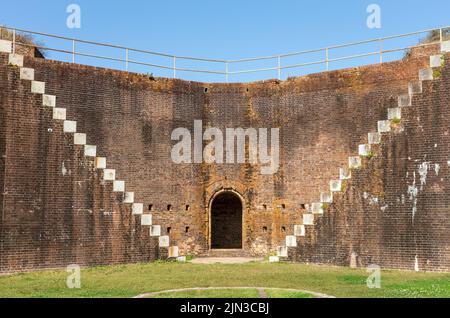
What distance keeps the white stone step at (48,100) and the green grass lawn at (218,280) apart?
212 inches

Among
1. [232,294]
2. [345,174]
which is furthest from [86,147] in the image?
[232,294]

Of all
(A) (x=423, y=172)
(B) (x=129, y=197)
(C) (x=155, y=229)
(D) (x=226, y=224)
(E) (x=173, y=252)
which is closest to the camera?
(A) (x=423, y=172)

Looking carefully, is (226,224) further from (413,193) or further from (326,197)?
(413,193)

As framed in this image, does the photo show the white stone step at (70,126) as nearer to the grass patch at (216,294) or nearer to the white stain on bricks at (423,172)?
the grass patch at (216,294)

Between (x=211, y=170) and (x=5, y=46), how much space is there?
896 centimetres

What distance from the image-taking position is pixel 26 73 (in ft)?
59.2

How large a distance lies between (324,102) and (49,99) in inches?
387

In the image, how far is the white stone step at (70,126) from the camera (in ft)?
60.7

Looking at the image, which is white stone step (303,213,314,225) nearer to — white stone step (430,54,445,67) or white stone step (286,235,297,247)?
white stone step (286,235,297,247)

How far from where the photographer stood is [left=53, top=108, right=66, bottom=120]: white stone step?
60.3ft

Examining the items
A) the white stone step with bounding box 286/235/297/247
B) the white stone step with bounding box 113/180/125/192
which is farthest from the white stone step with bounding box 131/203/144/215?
the white stone step with bounding box 286/235/297/247

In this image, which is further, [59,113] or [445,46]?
[59,113]
